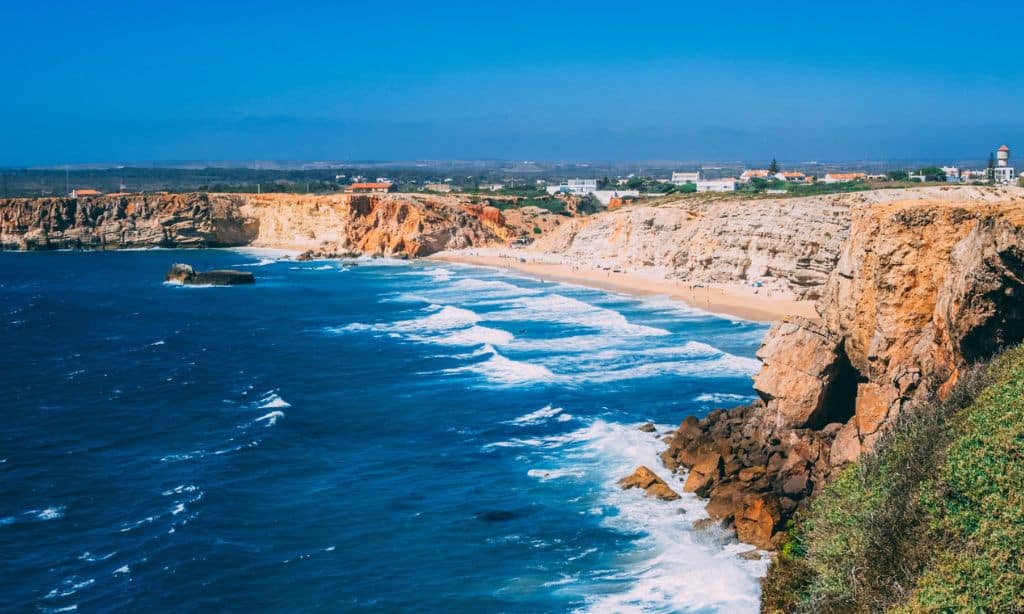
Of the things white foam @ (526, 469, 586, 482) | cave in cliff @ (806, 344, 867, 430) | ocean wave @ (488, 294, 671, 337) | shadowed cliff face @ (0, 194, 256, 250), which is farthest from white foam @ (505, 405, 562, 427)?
shadowed cliff face @ (0, 194, 256, 250)

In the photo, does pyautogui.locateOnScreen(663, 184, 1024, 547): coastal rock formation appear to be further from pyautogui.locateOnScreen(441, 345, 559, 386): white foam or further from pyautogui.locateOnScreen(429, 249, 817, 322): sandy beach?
pyautogui.locateOnScreen(429, 249, 817, 322): sandy beach

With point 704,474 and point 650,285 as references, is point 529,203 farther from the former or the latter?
point 704,474

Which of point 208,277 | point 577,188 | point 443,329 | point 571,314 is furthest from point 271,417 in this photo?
point 577,188

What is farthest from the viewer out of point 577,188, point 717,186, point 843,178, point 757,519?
point 577,188

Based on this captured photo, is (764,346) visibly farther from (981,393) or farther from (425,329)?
(425,329)

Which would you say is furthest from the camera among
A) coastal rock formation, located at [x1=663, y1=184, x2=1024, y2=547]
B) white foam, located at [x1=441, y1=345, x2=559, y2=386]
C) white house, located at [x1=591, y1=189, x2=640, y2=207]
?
white house, located at [x1=591, y1=189, x2=640, y2=207]

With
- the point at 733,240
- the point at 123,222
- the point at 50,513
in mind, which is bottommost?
the point at 50,513
